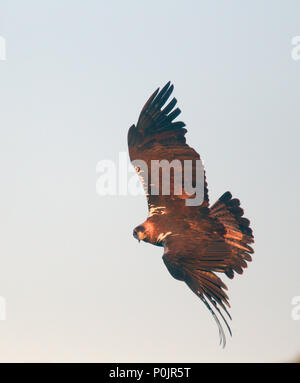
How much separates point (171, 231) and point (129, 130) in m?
1.70

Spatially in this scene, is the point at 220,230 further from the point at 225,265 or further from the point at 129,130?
the point at 129,130

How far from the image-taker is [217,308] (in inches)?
480

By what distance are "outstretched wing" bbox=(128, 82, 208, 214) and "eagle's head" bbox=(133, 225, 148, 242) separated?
1.19 ft

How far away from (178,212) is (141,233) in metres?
0.67

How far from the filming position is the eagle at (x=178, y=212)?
1284 centimetres

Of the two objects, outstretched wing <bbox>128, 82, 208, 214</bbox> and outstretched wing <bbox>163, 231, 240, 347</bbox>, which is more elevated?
outstretched wing <bbox>128, 82, 208, 214</bbox>

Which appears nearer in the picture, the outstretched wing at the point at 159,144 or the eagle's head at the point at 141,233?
the outstretched wing at the point at 159,144

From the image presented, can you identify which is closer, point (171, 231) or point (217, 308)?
point (217, 308)

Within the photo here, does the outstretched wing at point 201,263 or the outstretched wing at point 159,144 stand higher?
the outstretched wing at point 159,144

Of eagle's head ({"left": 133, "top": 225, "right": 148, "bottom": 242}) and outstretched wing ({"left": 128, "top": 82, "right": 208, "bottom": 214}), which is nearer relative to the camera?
outstretched wing ({"left": 128, "top": 82, "right": 208, "bottom": 214})

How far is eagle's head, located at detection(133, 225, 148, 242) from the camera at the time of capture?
13234 mm
